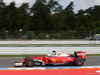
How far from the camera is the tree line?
55125 mm

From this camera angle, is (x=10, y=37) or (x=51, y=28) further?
(x=51, y=28)

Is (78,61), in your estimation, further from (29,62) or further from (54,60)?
(29,62)

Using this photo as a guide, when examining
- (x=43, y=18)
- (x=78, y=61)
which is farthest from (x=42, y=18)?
(x=78, y=61)

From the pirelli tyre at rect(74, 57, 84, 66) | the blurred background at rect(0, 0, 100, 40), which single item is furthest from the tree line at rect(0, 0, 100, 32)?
the pirelli tyre at rect(74, 57, 84, 66)

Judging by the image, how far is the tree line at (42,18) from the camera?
55125 mm

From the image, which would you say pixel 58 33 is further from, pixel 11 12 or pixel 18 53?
pixel 11 12

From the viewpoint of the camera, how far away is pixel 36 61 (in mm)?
8266

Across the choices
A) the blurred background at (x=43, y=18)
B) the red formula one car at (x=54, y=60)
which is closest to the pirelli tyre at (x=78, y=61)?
the red formula one car at (x=54, y=60)

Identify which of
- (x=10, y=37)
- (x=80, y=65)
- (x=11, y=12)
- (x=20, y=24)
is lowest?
(x=80, y=65)

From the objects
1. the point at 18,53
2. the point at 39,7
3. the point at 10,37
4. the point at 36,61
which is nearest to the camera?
the point at 36,61

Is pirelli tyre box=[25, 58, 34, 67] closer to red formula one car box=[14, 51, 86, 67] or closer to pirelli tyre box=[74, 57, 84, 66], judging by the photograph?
red formula one car box=[14, 51, 86, 67]

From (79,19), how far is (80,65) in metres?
55.6

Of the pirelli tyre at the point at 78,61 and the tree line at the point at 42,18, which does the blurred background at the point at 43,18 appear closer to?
the tree line at the point at 42,18

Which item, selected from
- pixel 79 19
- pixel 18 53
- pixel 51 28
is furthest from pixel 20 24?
pixel 18 53
